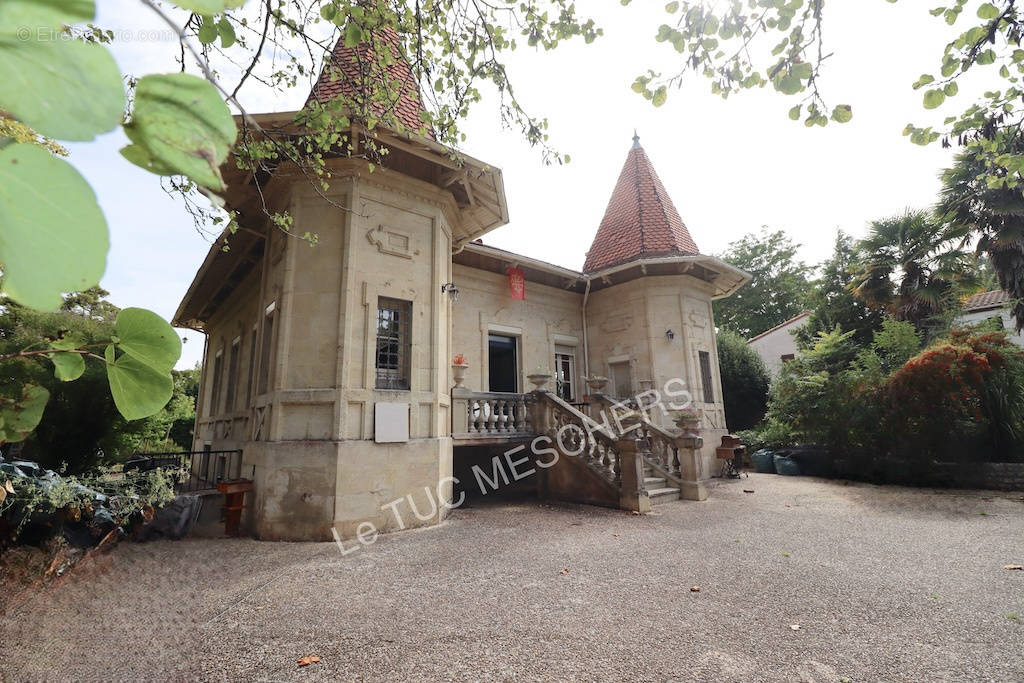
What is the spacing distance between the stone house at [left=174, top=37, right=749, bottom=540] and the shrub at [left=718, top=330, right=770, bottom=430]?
5.09 meters

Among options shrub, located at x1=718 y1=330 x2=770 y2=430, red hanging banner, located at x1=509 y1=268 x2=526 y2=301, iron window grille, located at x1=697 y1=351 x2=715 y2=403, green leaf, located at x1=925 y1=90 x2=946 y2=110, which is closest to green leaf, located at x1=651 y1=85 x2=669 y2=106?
green leaf, located at x1=925 y1=90 x2=946 y2=110

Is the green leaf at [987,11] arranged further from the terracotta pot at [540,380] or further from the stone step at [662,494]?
the terracotta pot at [540,380]

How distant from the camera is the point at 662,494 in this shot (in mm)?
8891

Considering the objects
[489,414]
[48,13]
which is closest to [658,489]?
[489,414]

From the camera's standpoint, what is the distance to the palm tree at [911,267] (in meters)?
13.9

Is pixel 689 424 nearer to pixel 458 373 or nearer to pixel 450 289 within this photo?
pixel 458 373

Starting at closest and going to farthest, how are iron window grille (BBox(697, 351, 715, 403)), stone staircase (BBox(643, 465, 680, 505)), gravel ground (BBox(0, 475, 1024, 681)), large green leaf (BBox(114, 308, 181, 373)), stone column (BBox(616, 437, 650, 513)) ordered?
large green leaf (BBox(114, 308, 181, 373))
gravel ground (BBox(0, 475, 1024, 681))
stone column (BBox(616, 437, 650, 513))
stone staircase (BBox(643, 465, 680, 505))
iron window grille (BBox(697, 351, 715, 403))

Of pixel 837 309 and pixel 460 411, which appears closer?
pixel 460 411

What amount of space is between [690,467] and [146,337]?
989 centimetres

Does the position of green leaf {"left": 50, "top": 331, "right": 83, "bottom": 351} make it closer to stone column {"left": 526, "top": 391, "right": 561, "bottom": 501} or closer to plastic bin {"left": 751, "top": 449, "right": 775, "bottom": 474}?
stone column {"left": 526, "top": 391, "right": 561, "bottom": 501}

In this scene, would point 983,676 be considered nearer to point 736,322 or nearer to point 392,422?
point 392,422

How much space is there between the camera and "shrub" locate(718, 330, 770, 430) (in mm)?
17578

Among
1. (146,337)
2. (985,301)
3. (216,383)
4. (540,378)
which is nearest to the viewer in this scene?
(146,337)

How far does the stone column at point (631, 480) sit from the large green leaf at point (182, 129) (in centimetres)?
839
